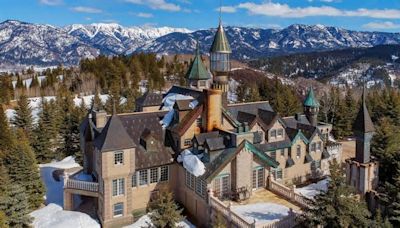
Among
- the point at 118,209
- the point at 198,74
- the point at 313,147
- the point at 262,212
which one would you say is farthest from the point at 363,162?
the point at 198,74

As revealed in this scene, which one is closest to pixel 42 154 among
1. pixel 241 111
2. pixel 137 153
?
pixel 137 153

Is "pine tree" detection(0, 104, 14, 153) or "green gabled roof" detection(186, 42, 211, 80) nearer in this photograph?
"pine tree" detection(0, 104, 14, 153)

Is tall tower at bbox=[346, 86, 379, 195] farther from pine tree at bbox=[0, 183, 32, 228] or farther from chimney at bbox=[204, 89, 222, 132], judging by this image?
pine tree at bbox=[0, 183, 32, 228]

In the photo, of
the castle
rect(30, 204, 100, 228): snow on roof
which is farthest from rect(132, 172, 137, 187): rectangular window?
rect(30, 204, 100, 228): snow on roof

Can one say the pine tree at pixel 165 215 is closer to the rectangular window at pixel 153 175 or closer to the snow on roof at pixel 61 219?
the rectangular window at pixel 153 175

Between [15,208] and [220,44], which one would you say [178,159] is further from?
[220,44]

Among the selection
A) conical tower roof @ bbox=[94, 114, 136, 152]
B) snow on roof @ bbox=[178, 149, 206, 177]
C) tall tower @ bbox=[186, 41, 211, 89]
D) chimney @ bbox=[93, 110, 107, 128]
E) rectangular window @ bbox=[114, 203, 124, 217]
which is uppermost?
tall tower @ bbox=[186, 41, 211, 89]

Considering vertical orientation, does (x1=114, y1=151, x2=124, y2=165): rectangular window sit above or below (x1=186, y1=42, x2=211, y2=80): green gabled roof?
below
